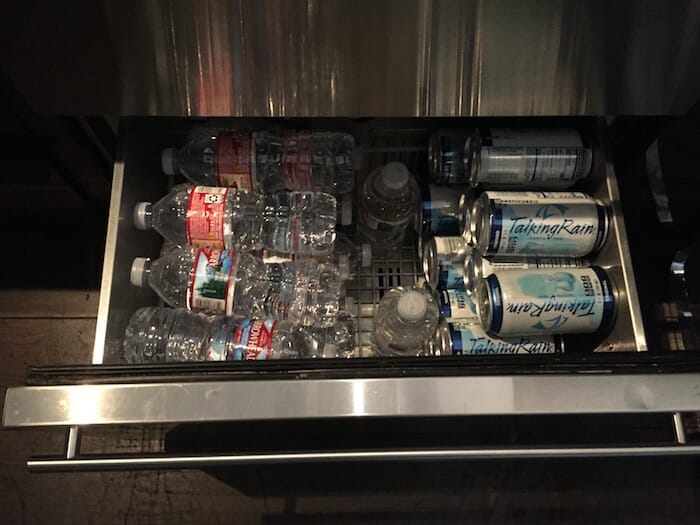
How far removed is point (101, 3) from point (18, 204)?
82 centimetres

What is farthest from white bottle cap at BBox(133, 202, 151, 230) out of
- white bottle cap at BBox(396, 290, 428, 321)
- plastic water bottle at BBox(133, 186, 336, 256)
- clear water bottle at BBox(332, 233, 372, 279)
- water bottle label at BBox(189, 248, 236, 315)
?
white bottle cap at BBox(396, 290, 428, 321)

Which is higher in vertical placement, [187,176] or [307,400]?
[187,176]

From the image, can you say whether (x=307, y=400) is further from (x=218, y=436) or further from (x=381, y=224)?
(x=218, y=436)

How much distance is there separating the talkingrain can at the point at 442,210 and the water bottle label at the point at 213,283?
364 millimetres

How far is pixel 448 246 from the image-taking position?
0.98 metres

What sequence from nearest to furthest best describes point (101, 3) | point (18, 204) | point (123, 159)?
point (101, 3), point (123, 159), point (18, 204)

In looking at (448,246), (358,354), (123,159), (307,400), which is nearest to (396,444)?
(358,354)

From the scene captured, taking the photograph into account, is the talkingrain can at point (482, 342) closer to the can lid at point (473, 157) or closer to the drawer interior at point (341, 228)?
the drawer interior at point (341, 228)

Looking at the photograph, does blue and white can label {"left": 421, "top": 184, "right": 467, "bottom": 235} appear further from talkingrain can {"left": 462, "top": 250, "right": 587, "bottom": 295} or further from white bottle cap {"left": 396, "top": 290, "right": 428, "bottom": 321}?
white bottle cap {"left": 396, "top": 290, "right": 428, "bottom": 321}

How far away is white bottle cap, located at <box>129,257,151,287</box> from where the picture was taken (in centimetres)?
86

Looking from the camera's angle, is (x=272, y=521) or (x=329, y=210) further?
(x=272, y=521)

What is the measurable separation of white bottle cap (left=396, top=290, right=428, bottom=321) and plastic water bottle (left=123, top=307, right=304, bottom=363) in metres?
0.19

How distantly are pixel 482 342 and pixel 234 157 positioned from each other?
0.51m

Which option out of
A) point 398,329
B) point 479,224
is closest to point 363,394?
point 398,329
